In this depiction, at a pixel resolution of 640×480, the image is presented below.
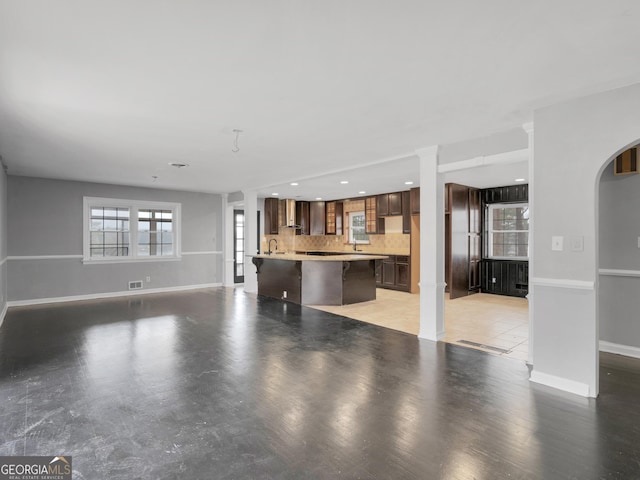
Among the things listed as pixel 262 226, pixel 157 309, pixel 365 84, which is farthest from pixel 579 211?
pixel 262 226

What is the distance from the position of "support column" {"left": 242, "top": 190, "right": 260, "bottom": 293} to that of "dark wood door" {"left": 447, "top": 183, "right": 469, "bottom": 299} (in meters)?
4.29

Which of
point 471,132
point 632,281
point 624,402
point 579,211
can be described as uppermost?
point 471,132

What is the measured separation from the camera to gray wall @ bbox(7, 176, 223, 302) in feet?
22.0

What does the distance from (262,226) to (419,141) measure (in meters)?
6.48

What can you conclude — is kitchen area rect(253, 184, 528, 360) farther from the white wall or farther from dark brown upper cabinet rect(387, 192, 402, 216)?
the white wall

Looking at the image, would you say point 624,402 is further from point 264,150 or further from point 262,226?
point 262,226

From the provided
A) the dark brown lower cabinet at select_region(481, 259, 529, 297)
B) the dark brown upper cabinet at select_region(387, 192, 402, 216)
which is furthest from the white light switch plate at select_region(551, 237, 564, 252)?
the dark brown upper cabinet at select_region(387, 192, 402, 216)

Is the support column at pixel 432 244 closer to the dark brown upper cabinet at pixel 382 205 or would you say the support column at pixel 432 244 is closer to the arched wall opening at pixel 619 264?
the arched wall opening at pixel 619 264

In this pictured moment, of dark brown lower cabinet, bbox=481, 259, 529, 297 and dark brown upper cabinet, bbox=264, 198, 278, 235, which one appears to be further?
dark brown upper cabinet, bbox=264, 198, 278, 235

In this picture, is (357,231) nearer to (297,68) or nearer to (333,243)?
(333,243)

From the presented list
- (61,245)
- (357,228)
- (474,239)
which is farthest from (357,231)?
(61,245)

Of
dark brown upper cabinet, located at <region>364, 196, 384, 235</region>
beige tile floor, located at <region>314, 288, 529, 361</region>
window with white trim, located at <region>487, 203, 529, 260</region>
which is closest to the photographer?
beige tile floor, located at <region>314, 288, 529, 361</region>

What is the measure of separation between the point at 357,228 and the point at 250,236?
3.17 m

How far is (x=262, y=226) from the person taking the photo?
9.97 metres
